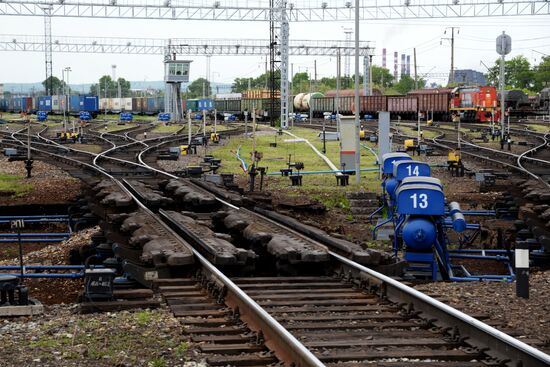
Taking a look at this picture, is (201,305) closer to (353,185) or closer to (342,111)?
(353,185)

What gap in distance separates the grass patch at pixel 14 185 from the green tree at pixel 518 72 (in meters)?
120

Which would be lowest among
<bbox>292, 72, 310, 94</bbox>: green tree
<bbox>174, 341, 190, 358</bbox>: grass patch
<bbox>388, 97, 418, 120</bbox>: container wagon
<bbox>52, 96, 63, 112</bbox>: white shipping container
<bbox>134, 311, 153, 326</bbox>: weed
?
<bbox>174, 341, 190, 358</bbox>: grass patch

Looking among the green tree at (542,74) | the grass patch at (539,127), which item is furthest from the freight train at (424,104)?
the green tree at (542,74)

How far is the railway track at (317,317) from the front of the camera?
7.12m

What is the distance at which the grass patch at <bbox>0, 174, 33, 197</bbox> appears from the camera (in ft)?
76.2

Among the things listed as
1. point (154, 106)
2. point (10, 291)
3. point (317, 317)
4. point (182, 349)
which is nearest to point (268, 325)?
point (182, 349)

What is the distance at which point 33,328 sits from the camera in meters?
8.49

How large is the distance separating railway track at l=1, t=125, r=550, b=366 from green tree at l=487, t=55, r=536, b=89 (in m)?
133

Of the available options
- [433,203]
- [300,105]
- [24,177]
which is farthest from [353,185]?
[300,105]

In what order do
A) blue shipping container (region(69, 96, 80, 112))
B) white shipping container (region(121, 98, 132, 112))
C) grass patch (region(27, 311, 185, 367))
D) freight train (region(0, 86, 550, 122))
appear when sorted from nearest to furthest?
grass patch (region(27, 311, 185, 367)) < freight train (region(0, 86, 550, 122)) < blue shipping container (region(69, 96, 80, 112)) < white shipping container (region(121, 98, 132, 112))

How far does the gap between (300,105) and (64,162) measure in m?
68.1

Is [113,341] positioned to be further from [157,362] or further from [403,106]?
[403,106]

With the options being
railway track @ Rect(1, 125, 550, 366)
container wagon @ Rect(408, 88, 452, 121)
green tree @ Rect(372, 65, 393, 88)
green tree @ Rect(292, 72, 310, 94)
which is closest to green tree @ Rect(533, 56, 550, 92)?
green tree @ Rect(292, 72, 310, 94)

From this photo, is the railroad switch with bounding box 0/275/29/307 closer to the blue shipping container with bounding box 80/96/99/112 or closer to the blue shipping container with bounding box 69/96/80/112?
the blue shipping container with bounding box 80/96/99/112
